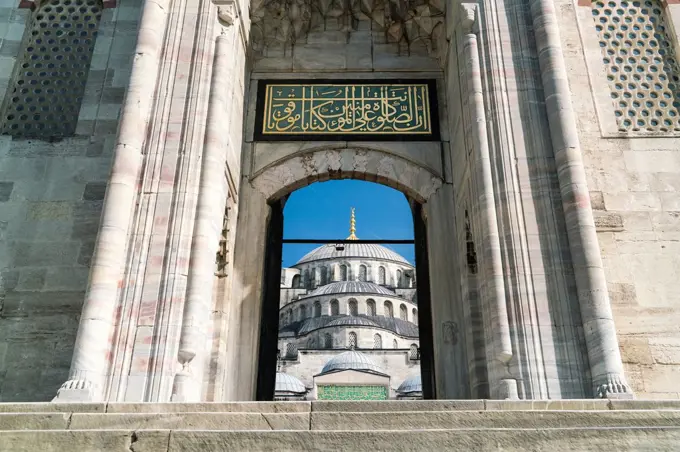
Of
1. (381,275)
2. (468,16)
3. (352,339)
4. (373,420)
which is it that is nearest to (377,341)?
(352,339)

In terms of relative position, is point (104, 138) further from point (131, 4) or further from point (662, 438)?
point (662, 438)

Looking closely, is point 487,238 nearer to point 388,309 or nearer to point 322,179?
point 322,179

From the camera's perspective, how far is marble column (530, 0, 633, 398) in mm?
5547

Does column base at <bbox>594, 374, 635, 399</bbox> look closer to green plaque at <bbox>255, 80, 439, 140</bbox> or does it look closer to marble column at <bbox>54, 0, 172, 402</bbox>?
green plaque at <bbox>255, 80, 439, 140</bbox>

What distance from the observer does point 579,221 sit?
619cm

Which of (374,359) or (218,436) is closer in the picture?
(218,436)

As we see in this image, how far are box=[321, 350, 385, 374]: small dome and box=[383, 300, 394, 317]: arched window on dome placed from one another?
27.3 ft

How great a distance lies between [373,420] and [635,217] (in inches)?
194

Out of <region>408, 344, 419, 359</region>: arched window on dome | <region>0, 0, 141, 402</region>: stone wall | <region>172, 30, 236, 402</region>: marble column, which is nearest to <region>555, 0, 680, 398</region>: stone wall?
<region>172, 30, 236, 402</region>: marble column

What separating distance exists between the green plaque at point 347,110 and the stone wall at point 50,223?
2154 millimetres

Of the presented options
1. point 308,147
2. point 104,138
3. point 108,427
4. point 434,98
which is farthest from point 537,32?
point 108,427

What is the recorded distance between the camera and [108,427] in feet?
13.6

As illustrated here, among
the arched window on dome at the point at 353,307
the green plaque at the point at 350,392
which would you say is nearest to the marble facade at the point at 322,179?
the green plaque at the point at 350,392

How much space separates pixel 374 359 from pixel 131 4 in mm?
33289
